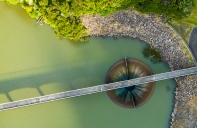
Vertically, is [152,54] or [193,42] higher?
[152,54]

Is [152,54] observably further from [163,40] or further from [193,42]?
[193,42]

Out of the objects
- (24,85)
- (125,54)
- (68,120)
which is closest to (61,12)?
(125,54)

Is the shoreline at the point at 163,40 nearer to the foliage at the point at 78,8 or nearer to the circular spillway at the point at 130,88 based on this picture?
the foliage at the point at 78,8

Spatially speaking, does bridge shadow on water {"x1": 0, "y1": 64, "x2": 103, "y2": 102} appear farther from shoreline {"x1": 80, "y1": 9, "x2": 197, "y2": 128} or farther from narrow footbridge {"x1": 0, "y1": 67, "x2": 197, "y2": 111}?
shoreline {"x1": 80, "y1": 9, "x2": 197, "y2": 128}

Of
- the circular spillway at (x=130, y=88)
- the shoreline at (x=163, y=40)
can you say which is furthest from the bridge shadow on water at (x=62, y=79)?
the shoreline at (x=163, y=40)

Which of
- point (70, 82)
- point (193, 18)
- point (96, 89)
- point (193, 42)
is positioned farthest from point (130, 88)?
point (193, 18)

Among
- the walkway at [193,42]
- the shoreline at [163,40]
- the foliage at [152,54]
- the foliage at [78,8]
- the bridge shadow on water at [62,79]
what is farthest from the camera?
the bridge shadow on water at [62,79]
